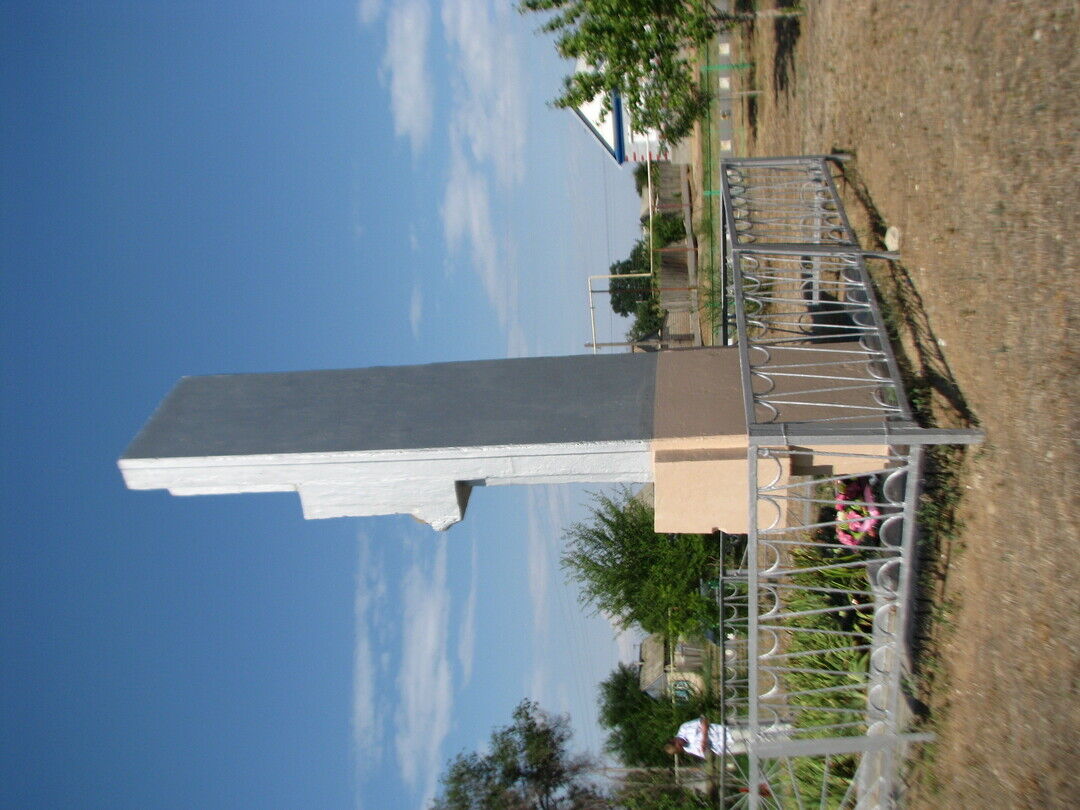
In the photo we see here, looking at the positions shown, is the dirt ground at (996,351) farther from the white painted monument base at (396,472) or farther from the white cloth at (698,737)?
the white cloth at (698,737)

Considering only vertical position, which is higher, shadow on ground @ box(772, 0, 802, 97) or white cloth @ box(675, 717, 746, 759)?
shadow on ground @ box(772, 0, 802, 97)

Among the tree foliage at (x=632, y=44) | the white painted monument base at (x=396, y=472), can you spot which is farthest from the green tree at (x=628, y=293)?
the white painted monument base at (x=396, y=472)

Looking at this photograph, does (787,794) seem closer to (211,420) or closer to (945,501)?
(945,501)

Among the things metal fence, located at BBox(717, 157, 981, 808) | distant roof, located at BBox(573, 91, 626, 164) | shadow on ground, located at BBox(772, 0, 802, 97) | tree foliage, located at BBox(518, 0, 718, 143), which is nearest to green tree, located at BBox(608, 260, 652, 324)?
distant roof, located at BBox(573, 91, 626, 164)

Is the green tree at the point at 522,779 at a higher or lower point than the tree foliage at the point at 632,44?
lower

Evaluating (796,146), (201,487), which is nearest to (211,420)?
(201,487)

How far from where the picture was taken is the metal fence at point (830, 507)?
18.1 feet

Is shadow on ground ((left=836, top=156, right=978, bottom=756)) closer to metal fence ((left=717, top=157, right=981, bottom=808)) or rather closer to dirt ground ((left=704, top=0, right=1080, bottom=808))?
dirt ground ((left=704, top=0, right=1080, bottom=808))

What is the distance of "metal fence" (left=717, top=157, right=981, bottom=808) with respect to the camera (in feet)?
18.1

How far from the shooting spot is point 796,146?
38.2 ft

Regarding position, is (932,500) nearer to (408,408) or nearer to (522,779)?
(408,408)

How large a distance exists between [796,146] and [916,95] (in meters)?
4.25

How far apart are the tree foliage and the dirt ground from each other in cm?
329

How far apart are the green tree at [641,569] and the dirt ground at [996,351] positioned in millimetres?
11763
